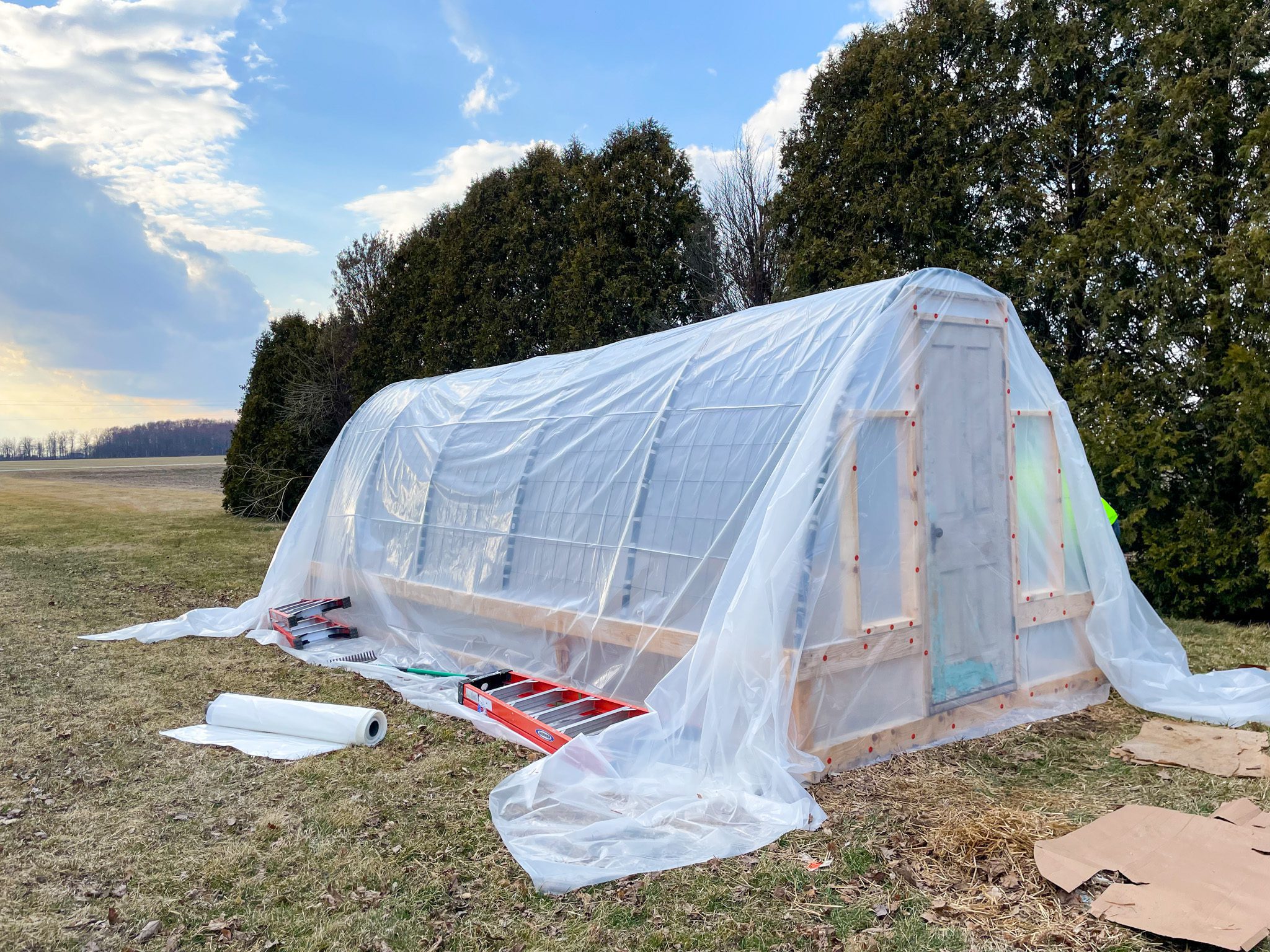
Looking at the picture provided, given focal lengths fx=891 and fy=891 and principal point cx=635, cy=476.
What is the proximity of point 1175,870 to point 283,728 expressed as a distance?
17.0 feet

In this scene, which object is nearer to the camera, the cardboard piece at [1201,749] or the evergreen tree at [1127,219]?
the cardboard piece at [1201,749]

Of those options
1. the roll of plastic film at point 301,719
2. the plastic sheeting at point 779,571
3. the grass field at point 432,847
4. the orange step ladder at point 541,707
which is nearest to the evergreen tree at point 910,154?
the plastic sheeting at point 779,571

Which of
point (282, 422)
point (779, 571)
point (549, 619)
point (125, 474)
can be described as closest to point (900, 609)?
point (779, 571)

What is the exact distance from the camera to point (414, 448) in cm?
945

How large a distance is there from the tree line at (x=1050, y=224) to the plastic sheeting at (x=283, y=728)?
769 cm

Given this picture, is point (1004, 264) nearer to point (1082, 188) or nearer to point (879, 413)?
point (1082, 188)

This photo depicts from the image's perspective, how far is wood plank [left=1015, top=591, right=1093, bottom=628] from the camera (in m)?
6.14

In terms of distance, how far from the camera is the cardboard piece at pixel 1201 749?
5.06 m

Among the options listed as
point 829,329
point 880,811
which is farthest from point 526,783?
point 829,329

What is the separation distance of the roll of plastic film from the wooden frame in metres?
1.60

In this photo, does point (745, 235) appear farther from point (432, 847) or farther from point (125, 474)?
point (125, 474)

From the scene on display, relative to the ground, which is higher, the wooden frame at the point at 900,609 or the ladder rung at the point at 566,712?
the wooden frame at the point at 900,609

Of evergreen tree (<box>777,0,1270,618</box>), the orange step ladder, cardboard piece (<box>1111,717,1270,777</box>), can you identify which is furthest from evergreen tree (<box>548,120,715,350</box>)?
cardboard piece (<box>1111,717,1270,777</box>)

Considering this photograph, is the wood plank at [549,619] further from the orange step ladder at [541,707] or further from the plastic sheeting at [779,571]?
the orange step ladder at [541,707]
